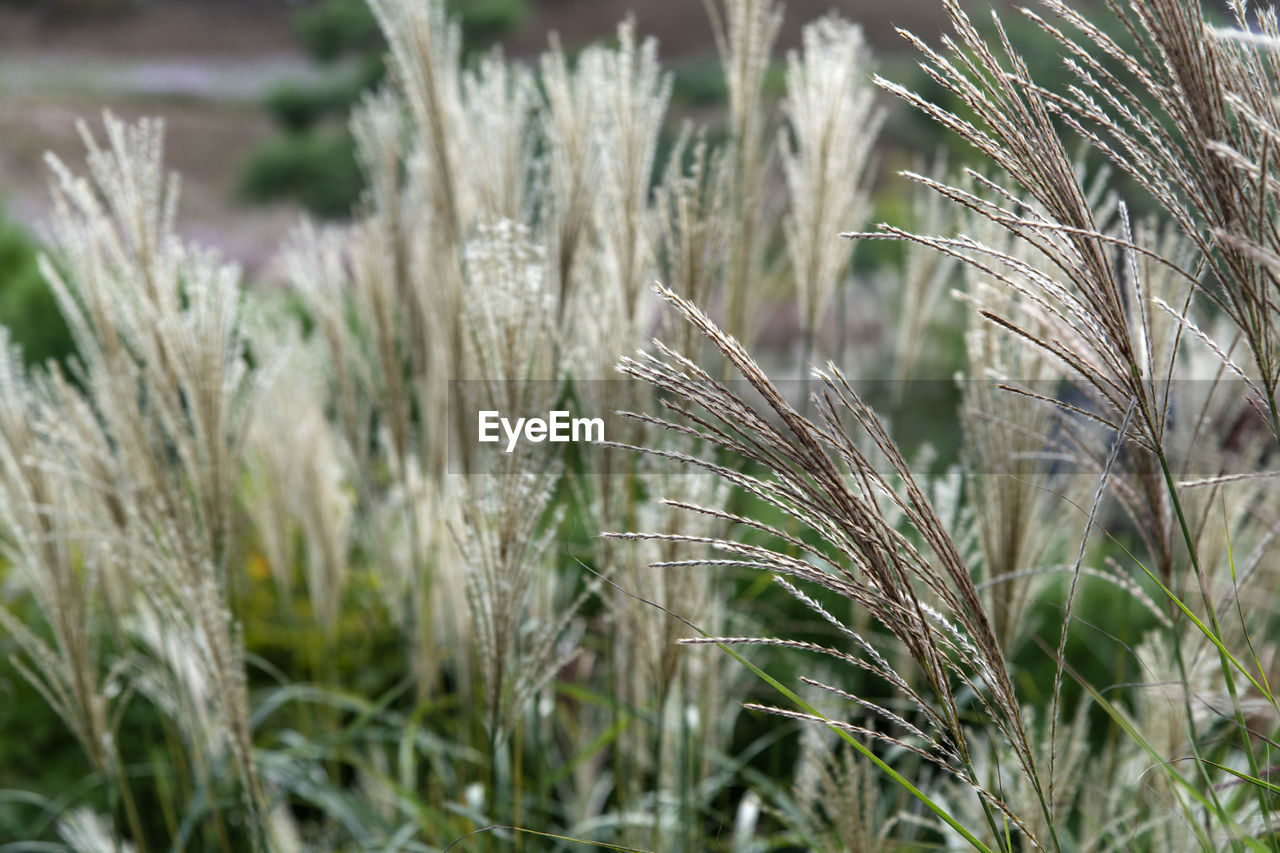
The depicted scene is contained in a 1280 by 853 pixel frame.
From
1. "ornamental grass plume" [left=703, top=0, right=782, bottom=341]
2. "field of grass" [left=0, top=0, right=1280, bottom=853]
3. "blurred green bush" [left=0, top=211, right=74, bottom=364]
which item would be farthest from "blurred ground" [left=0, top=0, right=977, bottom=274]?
"ornamental grass plume" [left=703, top=0, right=782, bottom=341]

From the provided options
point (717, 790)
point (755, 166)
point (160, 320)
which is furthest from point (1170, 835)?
point (160, 320)

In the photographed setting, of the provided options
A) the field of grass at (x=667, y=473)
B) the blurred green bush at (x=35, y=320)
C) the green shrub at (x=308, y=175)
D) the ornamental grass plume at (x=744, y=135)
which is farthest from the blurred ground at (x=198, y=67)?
the ornamental grass plume at (x=744, y=135)

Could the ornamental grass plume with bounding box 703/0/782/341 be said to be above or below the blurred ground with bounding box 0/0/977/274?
below

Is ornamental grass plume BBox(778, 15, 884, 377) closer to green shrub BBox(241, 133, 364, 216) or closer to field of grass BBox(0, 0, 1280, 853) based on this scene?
field of grass BBox(0, 0, 1280, 853)

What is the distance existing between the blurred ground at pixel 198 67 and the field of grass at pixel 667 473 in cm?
776

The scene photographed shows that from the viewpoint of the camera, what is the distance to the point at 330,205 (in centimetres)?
981

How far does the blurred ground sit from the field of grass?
7760 mm

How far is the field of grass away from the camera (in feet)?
2.38

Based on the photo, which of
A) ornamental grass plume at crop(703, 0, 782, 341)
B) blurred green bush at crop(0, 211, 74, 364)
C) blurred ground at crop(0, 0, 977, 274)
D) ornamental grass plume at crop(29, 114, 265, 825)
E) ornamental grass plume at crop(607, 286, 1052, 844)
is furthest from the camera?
blurred ground at crop(0, 0, 977, 274)

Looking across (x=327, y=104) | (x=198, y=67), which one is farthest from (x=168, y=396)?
(x=198, y=67)

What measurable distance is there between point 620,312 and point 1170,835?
3.62 feet

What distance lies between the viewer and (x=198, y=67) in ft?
38.7

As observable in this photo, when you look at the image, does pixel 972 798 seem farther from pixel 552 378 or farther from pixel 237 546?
pixel 237 546

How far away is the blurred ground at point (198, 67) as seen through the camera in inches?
390
